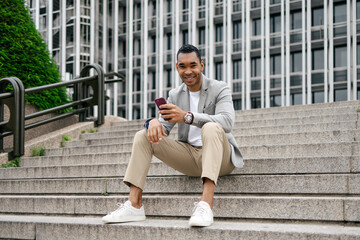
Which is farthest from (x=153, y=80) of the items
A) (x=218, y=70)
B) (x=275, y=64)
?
(x=275, y=64)

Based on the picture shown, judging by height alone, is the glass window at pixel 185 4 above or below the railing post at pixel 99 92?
above

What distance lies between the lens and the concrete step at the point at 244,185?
308cm

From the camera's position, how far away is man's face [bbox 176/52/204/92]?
326 centimetres

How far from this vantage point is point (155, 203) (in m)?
3.30

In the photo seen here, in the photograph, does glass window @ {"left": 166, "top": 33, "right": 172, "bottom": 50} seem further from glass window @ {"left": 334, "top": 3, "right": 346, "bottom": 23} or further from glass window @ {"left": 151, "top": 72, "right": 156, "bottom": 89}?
glass window @ {"left": 334, "top": 3, "right": 346, "bottom": 23}

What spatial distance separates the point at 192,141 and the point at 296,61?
24631mm

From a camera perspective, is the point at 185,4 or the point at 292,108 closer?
the point at 292,108

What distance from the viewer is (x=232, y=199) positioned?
3059 mm

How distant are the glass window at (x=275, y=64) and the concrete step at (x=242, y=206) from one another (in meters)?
24.6

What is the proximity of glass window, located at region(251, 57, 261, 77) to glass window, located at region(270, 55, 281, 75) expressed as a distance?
83 centimetres

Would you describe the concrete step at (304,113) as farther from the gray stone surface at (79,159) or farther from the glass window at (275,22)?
the glass window at (275,22)

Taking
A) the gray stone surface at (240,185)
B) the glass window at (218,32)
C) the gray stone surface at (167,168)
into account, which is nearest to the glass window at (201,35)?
the glass window at (218,32)

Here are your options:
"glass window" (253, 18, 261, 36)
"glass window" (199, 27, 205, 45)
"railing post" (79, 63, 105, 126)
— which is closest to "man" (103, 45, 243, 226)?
"railing post" (79, 63, 105, 126)

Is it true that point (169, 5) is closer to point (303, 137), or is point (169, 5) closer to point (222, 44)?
point (222, 44)
